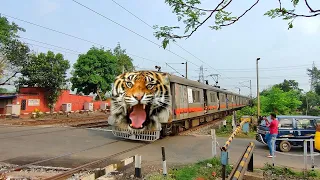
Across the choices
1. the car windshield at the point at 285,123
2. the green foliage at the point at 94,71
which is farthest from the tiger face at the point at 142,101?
the green foliage at the point at 94,71

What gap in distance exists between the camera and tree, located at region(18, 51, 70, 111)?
31406 millimetres

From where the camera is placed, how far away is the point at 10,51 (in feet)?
103

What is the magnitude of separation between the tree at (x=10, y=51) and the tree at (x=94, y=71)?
7848 millimetres

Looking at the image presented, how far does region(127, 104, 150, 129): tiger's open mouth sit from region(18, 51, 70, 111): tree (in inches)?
867

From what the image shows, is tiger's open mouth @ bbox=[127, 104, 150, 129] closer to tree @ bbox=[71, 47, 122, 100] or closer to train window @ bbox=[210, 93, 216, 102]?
train window @ bbox=[210, 93, 216, 102]

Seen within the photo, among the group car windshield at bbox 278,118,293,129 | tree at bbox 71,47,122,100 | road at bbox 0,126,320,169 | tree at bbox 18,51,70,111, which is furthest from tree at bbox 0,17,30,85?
car windshield at bbox 278,118,293,129

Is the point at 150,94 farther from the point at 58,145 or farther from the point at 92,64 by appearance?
the point at 92,64

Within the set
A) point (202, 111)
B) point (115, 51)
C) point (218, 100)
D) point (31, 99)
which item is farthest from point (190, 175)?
point (115, 51)

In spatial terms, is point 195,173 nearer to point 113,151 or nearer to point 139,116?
point 113,151

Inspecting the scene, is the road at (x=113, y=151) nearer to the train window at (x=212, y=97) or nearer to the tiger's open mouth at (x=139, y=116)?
the tiger's open mouth at (x=139, y=116)

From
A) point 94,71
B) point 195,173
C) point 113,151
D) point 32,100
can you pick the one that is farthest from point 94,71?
point 195,173

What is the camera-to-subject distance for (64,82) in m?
32.8

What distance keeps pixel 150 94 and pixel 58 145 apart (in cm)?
424

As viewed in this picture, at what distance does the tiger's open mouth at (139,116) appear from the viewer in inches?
472
